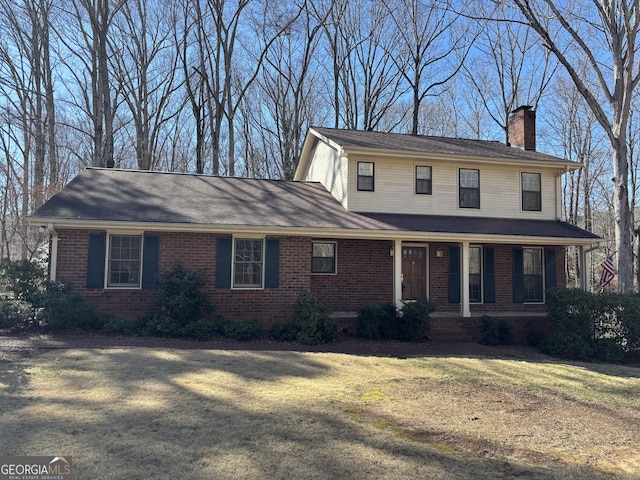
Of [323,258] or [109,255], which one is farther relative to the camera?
[323,258]

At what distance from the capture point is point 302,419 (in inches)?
201

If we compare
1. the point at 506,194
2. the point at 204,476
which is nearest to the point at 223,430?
the point at 204,476

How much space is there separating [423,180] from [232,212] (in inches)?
241

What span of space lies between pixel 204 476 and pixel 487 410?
13.2 ft

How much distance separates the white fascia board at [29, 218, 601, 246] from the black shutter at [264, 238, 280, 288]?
43 cm

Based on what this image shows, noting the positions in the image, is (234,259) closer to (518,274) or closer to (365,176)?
(365,176)

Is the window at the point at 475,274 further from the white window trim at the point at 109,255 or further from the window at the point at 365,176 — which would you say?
the white window trim at the point at 109,255

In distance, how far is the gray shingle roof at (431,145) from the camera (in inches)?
556

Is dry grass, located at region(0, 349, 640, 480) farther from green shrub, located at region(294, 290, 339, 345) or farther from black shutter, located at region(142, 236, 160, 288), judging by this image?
black shutter, located at region(142, 236, 160, 288)

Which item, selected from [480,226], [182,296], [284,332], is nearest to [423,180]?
[480,226]

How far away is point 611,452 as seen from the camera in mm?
4750

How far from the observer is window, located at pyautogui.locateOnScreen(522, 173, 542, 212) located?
15.0m

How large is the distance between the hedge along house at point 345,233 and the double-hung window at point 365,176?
0.03 m

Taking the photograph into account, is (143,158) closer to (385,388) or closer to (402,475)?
(385,388)
